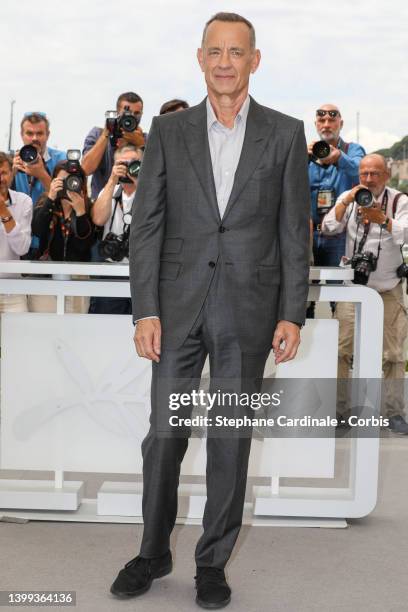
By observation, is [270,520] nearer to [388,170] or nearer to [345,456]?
[345,456]

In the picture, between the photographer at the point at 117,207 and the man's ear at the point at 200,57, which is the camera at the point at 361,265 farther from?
the man's ear at the point at 200,57

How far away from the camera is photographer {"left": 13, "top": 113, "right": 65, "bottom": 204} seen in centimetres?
534

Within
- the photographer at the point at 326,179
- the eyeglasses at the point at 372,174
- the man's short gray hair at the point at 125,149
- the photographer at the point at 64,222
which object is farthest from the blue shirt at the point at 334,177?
the photographer at the point at 64,222

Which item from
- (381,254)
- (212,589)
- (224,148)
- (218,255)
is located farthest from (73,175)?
(212,589)

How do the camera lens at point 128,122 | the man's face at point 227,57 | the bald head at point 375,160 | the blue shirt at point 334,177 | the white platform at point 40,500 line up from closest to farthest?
the man's face at point 227,57 → the white platform at point 40,500 → the camera lens at point 128,122 → the bald head at point 375,160 → the blue shirt at point 334,177

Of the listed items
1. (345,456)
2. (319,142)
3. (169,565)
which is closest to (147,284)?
(169,565)

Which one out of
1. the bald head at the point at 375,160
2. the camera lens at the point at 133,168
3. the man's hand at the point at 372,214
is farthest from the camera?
the bald head at the point at 375,160

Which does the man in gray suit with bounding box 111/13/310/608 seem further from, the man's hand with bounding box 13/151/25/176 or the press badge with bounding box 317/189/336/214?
the press badge with bounding box 317/189/336/214

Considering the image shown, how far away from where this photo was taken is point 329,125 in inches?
233

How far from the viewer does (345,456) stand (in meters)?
4.86

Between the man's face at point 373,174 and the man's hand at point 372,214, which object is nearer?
the man's hand at point 372,214

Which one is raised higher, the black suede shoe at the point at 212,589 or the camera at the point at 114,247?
the camera at the point at 114,247

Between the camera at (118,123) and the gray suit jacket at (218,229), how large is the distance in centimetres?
228

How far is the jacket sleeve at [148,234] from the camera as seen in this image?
9.29ft
